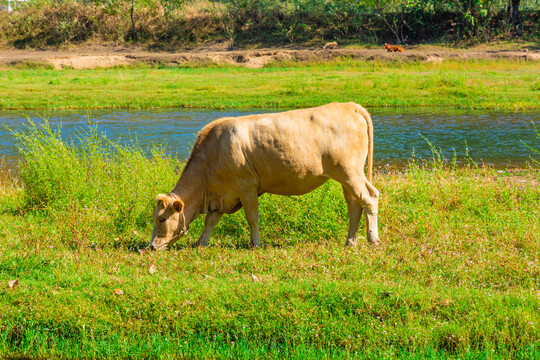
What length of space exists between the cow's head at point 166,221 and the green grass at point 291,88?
18.6 metres

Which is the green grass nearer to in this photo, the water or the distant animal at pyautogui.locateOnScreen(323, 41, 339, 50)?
the water

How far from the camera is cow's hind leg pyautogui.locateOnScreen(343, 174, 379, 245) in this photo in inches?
314

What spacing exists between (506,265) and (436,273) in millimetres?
797

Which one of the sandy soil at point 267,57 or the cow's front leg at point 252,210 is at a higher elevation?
the sandy soil at point 267,57

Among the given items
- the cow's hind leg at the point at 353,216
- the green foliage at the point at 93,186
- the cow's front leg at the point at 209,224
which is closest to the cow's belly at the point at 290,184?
the cow's hind leg at the point at 353,216

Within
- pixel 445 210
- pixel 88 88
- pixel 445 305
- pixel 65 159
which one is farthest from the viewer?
pixel 88 88

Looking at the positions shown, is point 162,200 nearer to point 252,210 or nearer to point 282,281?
point 252,210

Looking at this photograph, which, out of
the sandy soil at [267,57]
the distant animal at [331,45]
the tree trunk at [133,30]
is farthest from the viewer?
the tree trunk at [133,30]

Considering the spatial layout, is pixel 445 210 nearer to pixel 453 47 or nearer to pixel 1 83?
Result: pixel 1 83

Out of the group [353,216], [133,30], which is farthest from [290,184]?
[133,30]

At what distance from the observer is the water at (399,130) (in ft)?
56.0

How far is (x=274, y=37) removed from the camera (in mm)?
55406

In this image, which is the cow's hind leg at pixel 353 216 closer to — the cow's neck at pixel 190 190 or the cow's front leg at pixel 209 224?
the cow's front leg at pixel 209 224

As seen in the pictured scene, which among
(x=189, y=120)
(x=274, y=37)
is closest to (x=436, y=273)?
(x=189, y=120)
